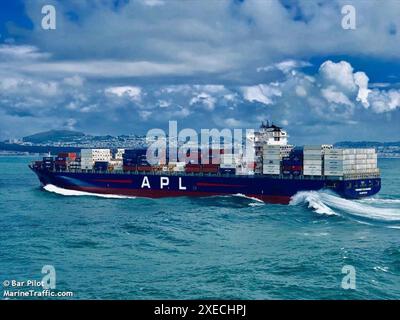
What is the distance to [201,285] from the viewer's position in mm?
22750

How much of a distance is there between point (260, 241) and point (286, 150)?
3026 centimetres

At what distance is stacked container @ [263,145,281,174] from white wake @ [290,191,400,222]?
4610mm

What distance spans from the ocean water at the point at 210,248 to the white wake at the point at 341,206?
0.11 meters

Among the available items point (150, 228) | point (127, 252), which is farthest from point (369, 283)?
point (150, 228)

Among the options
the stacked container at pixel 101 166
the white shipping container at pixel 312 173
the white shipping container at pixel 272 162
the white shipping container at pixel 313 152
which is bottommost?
the white shipping container at pixel 312 173

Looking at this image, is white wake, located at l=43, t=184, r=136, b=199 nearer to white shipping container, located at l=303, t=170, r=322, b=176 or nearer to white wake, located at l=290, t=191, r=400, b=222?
white shipping container, located at l=303, t=170, r=322, b=176

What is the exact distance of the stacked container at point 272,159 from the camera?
6081 cm

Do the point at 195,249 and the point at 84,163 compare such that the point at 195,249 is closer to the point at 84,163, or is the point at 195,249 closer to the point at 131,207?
the point at 131,207

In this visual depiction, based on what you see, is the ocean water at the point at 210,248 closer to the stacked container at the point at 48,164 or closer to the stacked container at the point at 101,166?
the stacked container at the point at 101,166

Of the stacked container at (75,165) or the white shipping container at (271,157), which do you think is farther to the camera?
A: the stacked container at (75,165)

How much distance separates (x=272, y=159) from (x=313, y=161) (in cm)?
518

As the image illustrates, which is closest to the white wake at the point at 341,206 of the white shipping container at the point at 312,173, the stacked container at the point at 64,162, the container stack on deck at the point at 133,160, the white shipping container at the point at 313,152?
the white shipping container at the point at 312,173

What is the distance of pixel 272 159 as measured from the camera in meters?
61.3

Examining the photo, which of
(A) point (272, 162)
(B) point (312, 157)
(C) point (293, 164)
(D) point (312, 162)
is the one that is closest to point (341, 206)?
(D) point (312, 162)
